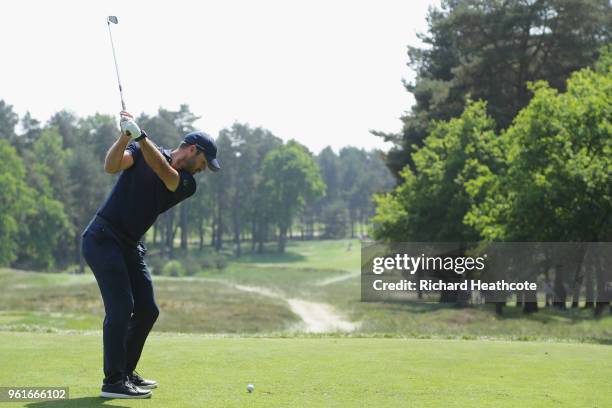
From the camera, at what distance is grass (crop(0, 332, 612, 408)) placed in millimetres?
7406

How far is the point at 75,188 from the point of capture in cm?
11350

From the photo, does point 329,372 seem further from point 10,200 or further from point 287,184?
point 287,184

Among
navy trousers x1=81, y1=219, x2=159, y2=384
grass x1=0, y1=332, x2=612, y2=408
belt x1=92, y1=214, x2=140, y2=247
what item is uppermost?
belt x1=92, y1=214, x2=140, y2=247

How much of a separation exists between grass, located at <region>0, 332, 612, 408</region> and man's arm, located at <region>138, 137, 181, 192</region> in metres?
1.94

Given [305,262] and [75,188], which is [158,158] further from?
[305,262]

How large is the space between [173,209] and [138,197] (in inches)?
5105

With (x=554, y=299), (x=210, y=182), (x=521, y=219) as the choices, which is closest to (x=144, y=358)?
(x=521, y=219)

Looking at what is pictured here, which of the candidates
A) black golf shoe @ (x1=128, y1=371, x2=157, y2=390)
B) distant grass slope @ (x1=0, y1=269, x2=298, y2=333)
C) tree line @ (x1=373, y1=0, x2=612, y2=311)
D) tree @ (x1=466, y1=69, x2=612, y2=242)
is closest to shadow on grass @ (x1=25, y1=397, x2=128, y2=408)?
black golf shoe @ (x1=128, y1=371, x2=157, y2=390)

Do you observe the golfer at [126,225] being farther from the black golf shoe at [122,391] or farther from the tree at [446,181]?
the tree at [446,181]

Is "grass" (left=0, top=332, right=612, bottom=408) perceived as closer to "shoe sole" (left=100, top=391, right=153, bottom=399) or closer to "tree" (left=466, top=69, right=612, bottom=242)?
"shoe sole" (left=100, top=391, right=153, bottom=399)

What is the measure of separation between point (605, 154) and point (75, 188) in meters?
94.6

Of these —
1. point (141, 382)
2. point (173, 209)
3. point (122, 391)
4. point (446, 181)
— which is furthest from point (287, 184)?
point (122, 391)

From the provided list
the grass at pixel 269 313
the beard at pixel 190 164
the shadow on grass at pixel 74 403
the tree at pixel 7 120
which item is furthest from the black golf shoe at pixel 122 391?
the tree at pixel 7 120

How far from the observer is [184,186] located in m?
7.75
